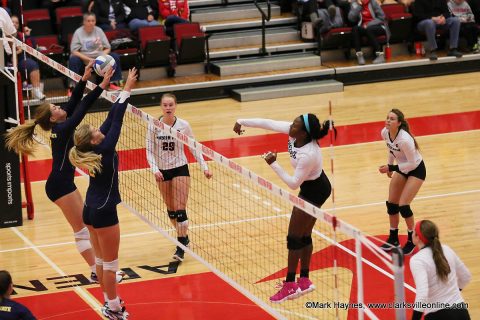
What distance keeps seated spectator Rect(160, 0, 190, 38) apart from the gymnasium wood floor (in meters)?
2.19

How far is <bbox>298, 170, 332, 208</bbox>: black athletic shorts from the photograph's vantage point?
10016 mm

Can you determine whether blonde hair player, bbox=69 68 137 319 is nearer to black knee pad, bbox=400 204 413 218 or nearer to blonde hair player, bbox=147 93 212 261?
blonde hair player, bbox=147 93 212 261

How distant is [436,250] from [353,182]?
22.9 ft

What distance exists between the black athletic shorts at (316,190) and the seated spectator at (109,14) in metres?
11.7

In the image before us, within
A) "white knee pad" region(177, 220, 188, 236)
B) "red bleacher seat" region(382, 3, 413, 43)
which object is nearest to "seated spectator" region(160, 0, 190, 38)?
"red bleacher seat" region(382, 3, 413, 43)

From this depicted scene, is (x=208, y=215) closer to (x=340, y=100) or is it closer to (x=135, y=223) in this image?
(x=135, y=223)

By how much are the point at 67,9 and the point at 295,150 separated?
40.2 feet

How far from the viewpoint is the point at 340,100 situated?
20.2 meters

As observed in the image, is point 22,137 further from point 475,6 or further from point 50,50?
point 475,6

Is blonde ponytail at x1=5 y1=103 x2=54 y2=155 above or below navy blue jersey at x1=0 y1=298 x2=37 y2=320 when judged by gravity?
above

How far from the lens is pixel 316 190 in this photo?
1002cm

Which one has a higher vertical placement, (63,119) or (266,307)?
(63,119)

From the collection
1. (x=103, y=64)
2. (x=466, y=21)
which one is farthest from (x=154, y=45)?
(x=103, y=64)

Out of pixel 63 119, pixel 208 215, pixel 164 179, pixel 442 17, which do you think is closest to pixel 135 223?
pixel 208 215
